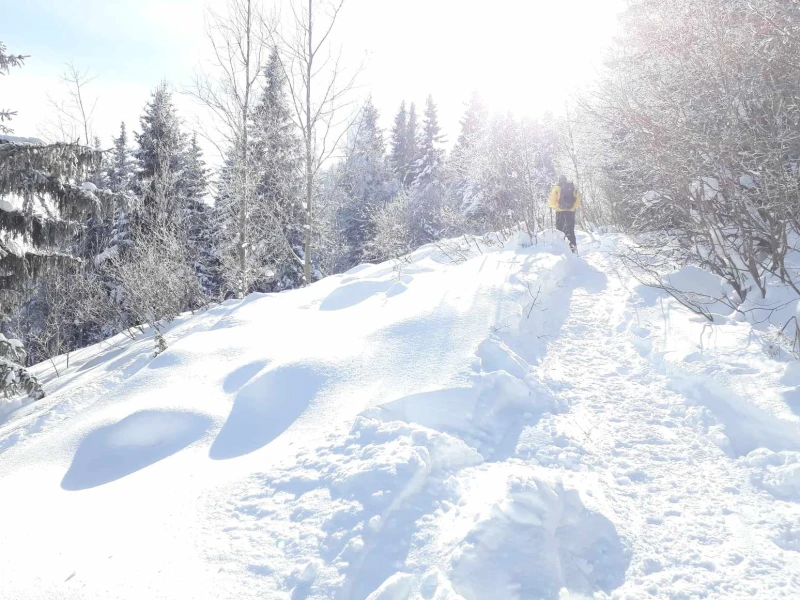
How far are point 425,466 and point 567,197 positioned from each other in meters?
7.89

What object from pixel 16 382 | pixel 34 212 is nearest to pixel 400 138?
pixel 34 212

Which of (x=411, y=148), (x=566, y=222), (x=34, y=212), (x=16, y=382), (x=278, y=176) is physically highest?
(x=411, y=148)

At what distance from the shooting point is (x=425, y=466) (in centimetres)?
271

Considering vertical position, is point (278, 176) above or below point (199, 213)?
below

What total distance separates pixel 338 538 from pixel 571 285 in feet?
17.5

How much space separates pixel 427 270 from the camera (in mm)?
7238

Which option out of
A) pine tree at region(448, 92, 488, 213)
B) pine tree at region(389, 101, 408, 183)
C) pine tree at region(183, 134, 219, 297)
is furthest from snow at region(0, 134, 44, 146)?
pine tree at region(389, 101, 408, 183)

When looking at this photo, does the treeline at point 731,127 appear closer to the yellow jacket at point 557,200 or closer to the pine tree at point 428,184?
the yellow jacket at point 557,200

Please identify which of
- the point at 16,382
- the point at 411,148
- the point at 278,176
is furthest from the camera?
the point at 411,148

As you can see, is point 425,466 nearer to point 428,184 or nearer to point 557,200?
point 557,200

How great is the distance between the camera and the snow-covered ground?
7.18ft

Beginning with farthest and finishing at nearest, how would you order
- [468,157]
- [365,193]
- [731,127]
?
[365,193]
[468,157]
[731,127]

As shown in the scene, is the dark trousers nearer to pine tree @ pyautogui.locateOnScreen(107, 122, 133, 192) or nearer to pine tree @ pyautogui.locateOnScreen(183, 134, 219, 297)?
pine tree @ pyautogui.locateOnScreen(183, 134, 219, 297)

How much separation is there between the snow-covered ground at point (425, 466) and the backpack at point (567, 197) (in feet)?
14.9
